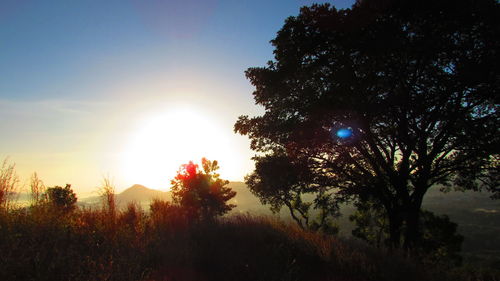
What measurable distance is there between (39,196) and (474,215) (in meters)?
246

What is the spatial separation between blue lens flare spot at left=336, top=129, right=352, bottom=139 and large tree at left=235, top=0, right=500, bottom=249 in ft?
0.14

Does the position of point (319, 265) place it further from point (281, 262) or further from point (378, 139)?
point (378, 139)

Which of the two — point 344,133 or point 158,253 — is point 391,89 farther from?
point 158,253

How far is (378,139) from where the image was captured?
Answer: 12617 millimetres

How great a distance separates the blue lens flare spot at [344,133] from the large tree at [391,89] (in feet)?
0.14

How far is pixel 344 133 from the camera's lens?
12.2 metres

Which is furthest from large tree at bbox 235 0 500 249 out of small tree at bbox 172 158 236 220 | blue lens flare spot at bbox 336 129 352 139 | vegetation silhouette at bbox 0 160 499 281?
small tree at bbox 172 158 236 220

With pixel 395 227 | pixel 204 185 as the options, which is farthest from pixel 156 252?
pixel 204 185

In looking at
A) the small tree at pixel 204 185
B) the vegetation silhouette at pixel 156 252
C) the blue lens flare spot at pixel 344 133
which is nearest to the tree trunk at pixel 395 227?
the blue lens flare spot at pixel 344 133

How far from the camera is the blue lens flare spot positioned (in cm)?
1214

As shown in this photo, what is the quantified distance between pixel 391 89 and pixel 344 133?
2.60 metres

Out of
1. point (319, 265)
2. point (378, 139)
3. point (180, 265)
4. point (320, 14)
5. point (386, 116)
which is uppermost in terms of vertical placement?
point (320, 14)

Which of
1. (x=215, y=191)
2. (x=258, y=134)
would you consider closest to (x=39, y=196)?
(x=258, y=134)

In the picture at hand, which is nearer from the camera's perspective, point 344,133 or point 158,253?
point 158,253
